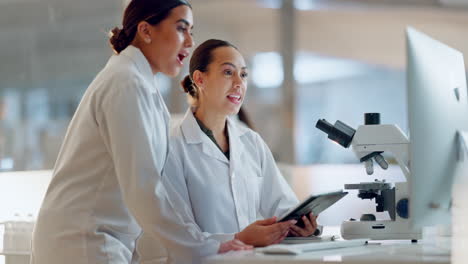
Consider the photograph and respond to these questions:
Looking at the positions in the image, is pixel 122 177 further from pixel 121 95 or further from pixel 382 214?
pixel 382 214

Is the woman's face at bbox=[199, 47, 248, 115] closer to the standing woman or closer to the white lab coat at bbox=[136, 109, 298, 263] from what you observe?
the white lab coat at bbox=[136, 109, 298, 263]

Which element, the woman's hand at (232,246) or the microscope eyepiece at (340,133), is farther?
the microscope eyepiece at (340,133)

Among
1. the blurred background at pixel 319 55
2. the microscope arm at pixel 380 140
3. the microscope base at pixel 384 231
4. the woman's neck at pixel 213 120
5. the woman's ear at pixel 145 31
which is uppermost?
the blurred background at pixel 319 55

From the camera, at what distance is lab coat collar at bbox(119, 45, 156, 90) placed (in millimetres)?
2309

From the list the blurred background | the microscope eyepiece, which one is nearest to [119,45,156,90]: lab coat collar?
the microscope eyepiece

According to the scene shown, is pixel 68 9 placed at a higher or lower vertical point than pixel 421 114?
higher

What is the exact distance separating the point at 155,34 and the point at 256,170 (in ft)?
2.59

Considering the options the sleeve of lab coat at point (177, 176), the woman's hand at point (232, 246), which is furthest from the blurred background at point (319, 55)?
the woman's hand at point (232, 246)

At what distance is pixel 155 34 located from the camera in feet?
7.84

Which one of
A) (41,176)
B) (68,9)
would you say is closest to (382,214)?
(41,176)

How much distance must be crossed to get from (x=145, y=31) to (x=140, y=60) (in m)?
0.11

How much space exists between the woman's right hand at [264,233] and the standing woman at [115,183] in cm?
8

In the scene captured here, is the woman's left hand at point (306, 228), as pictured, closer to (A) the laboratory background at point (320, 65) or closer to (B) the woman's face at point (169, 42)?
(B) the woman's face at point (169, 42)

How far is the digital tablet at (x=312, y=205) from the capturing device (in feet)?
7.17
